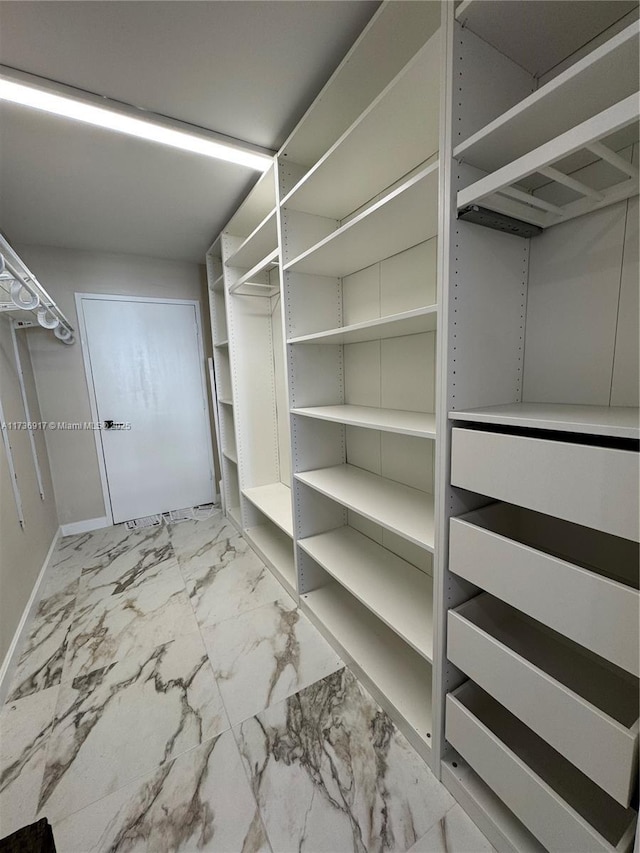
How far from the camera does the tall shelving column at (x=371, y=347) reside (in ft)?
3.82

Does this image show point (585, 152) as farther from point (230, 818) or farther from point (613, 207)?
point (230, 818)

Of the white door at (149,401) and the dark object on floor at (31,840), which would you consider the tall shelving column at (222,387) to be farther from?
the dark object on floor at (31,840)

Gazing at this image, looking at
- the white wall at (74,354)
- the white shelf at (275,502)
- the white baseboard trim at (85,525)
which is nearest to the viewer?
the white shelf at (275,502)

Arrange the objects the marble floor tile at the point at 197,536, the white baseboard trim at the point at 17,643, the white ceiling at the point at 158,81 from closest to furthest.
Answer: the white ceiling at the point at 158,81, the white baseboard trim at the point at 17,643, the marble floor tile at the point at 197,536

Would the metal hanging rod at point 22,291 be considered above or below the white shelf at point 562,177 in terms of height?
above

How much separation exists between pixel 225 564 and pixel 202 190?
258 cm

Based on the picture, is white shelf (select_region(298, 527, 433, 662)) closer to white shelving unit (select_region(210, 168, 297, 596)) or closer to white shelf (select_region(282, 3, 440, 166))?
white shelving unit (select_region(210, 168, 297, 596))

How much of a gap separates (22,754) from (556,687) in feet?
6.31

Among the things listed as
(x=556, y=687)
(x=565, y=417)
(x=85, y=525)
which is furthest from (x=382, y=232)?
(x=85, y=525)

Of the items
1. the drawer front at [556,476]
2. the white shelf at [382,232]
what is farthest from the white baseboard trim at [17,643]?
the white shelf at [382,232]

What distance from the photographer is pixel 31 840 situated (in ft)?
3.58

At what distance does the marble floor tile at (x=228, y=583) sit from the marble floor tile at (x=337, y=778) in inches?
28.5

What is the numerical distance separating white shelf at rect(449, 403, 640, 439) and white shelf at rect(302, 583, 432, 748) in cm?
118

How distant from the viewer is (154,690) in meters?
1.58
